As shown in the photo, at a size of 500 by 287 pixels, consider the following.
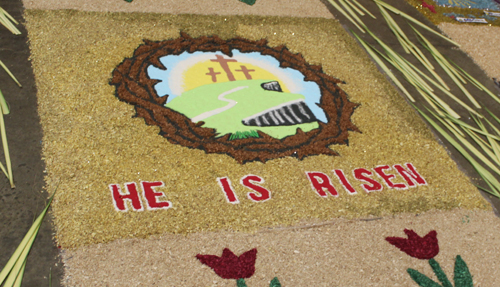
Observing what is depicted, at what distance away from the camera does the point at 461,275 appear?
13.5 feet

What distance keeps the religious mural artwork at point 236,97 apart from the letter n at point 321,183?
325mm

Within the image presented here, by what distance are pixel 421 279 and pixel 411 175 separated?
142 cm

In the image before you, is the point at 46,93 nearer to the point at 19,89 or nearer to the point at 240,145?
the point at 19,89

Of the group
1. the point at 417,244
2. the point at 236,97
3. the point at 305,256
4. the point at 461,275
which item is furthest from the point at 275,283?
the point at 236,97

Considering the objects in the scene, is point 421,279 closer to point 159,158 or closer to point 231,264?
point 231,264

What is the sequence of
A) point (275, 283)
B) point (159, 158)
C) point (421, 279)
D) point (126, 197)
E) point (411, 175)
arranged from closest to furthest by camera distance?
point (275, 283) < point (421, 279) < point (126, 197) < point (159, 158) < point (411, 175)

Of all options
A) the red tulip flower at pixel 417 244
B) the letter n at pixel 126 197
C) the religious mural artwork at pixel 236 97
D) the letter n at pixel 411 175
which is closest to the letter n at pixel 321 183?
the religious mural artwork at pixel 236 97

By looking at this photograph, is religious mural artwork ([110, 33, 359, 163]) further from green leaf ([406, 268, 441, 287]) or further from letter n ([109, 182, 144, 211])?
green leaf ([406, 268, 441, 287])

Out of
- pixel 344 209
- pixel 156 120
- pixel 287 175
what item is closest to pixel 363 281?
pixel 344 209

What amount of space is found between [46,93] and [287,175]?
3123 millimetres

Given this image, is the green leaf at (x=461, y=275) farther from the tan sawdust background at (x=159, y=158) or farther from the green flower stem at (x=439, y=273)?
the tan sawdust background at (x=159, y=158)

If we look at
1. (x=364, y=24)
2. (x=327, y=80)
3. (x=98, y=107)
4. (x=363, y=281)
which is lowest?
(x=98, y=107)

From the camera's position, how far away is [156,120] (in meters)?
5.23

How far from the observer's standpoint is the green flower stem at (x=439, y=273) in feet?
13.3
